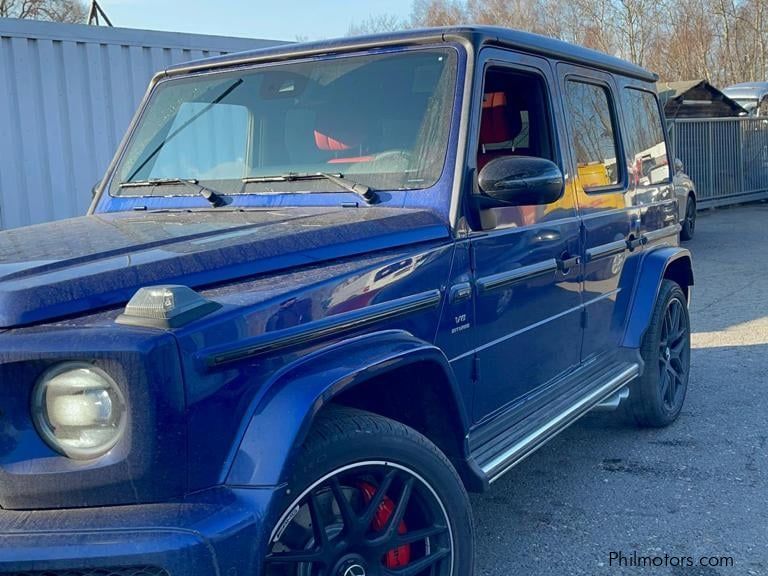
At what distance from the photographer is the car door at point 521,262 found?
301 centimetres

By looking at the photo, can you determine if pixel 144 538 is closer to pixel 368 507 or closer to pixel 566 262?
pixel 368 507

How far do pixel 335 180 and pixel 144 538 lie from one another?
1602 mm

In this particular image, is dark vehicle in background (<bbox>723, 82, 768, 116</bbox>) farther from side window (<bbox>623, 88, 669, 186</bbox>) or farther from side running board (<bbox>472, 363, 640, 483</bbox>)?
side running board (<bbox>472, 363, 640, 483</bbox>)

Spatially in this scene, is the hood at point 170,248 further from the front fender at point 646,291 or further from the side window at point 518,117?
the front fender at point 646,291

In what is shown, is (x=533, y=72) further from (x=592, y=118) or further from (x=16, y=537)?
(x=16, y=537)

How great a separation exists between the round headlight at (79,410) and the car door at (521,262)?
145 centimetres

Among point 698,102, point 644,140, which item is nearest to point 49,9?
point 698,102

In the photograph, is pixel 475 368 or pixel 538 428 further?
pixel 538 428

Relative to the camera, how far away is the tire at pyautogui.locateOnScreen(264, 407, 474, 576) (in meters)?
2.09

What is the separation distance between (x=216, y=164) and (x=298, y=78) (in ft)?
1.62

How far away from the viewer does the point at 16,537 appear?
1792 mm

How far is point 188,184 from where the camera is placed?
327 cm

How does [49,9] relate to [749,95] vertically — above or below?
above

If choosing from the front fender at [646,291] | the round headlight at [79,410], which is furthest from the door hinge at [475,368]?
the front fender at [646,291]
